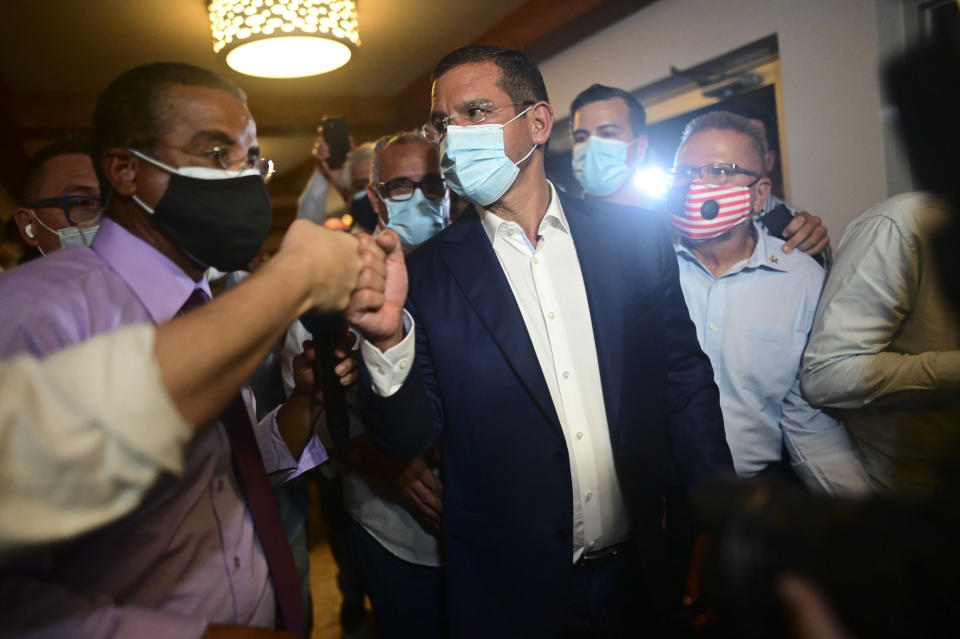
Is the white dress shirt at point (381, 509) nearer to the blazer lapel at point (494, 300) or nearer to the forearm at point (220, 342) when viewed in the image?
the blazer lapel at point (494, 300)

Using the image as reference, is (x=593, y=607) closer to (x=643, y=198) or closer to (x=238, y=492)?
(x=238, y=492)

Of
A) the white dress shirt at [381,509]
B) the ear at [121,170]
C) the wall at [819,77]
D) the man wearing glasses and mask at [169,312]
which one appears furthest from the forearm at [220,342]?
the wall at [819,77]

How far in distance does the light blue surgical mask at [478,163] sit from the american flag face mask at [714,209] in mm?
748

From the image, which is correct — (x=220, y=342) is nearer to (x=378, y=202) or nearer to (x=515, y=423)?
(x=515, y=423)

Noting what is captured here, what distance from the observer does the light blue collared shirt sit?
1818 millimetres

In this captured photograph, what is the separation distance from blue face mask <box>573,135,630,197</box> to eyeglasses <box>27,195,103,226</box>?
83.7 inches

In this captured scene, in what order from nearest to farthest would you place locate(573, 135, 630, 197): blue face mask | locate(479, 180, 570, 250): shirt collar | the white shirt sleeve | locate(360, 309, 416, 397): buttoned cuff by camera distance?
the white shirt sleeve, locate(360, 309, 416, 397): buttoned cuff, locate(479, 180, 570, 250): shirt collar, locate(573, 135, 630, 197): blue face mask

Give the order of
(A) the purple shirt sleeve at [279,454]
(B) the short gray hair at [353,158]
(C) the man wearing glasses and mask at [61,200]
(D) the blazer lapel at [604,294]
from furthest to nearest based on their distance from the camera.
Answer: (B) the short gray hair at [353,158] → (C) the man wearing glasses and mask at [61,200] → (D) the blazer lapel at [604,294] → (A) the purple shirt sleeve at [279,454]

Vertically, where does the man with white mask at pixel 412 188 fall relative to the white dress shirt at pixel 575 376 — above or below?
above

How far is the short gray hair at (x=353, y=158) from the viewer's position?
305 centimetres

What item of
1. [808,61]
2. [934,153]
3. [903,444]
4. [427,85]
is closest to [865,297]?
[903,444]

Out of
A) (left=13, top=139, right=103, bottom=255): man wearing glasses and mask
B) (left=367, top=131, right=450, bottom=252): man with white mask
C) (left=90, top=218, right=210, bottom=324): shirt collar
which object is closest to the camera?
(left=90, top=218, right=210, bottom=324): shirt collar

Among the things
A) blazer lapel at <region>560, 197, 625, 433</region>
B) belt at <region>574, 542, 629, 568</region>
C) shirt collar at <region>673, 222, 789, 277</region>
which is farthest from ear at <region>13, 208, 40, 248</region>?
shirt collar at <region>673, 222, 789, 277</region>

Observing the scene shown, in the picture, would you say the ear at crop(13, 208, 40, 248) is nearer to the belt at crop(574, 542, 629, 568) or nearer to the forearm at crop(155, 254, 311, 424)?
the forearm at crop(155, 254, 311, 424)
